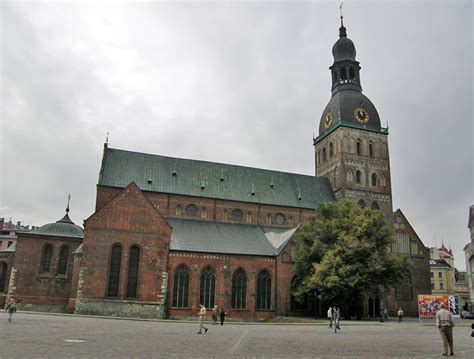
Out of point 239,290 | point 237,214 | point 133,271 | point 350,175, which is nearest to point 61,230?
point 133,271

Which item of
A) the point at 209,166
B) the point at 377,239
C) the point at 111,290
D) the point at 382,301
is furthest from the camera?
the point at 209,166

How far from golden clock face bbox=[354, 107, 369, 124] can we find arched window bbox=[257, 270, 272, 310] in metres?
30.9

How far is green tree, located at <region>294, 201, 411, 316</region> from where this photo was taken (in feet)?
136

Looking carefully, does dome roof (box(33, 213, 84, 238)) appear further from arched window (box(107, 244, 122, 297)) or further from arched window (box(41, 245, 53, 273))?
arched window (box(107, 244, 122, 297))

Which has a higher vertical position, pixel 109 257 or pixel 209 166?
pixel 209 166

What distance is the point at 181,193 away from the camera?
54188 mm

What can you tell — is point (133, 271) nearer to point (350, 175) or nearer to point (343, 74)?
point (350, 175)


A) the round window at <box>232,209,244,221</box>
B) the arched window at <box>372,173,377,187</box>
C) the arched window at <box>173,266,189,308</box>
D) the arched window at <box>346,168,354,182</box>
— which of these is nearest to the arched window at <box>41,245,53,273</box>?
the arched window at <box>173,266,189,308</box>

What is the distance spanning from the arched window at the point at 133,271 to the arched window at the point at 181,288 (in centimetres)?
413

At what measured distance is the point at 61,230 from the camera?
50.9 metres

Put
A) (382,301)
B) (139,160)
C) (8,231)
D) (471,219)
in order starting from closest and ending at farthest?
(382,301) < (139,160) < (471,219) < (8,231)

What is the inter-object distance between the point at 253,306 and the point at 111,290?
1510 cm

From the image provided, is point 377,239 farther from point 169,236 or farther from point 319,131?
point 319,131

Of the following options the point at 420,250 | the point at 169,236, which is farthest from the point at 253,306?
the point at 420,250
